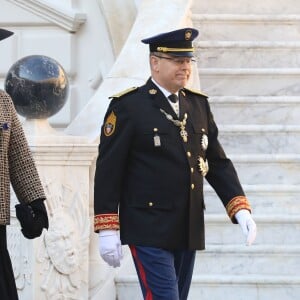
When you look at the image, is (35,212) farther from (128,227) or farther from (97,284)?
(97,284)

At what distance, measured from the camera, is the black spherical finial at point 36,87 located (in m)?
7.96

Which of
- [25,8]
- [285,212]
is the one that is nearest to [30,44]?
[25,8]

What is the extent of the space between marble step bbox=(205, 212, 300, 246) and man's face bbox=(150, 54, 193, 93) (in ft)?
7.28

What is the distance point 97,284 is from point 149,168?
1978 millimetres

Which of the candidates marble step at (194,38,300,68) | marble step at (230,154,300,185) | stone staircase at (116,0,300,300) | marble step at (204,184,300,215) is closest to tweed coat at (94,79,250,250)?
stone staircase at (116,0,300,300)

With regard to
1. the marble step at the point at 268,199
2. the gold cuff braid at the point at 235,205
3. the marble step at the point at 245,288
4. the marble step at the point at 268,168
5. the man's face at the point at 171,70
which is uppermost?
the man's face at the point at 171,70

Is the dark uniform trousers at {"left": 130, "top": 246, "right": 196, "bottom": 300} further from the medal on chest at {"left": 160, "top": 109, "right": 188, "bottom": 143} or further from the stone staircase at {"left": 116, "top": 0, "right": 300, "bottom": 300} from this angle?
the stone staircase at {"left": 116, "top": 0, "right": 300, "bottom": 300}

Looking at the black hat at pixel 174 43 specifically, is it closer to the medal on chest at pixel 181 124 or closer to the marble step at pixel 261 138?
the medal on chest at pixel 181 124

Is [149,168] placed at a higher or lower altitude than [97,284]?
higher

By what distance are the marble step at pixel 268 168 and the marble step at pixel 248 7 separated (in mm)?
1963

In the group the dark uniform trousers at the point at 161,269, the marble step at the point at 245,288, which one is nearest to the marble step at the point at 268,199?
the marble step at the point at 245,288

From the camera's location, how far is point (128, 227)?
616 centimetres

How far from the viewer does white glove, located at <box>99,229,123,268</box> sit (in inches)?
239

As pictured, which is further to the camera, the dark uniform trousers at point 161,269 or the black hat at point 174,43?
the black hat at point 174,43
